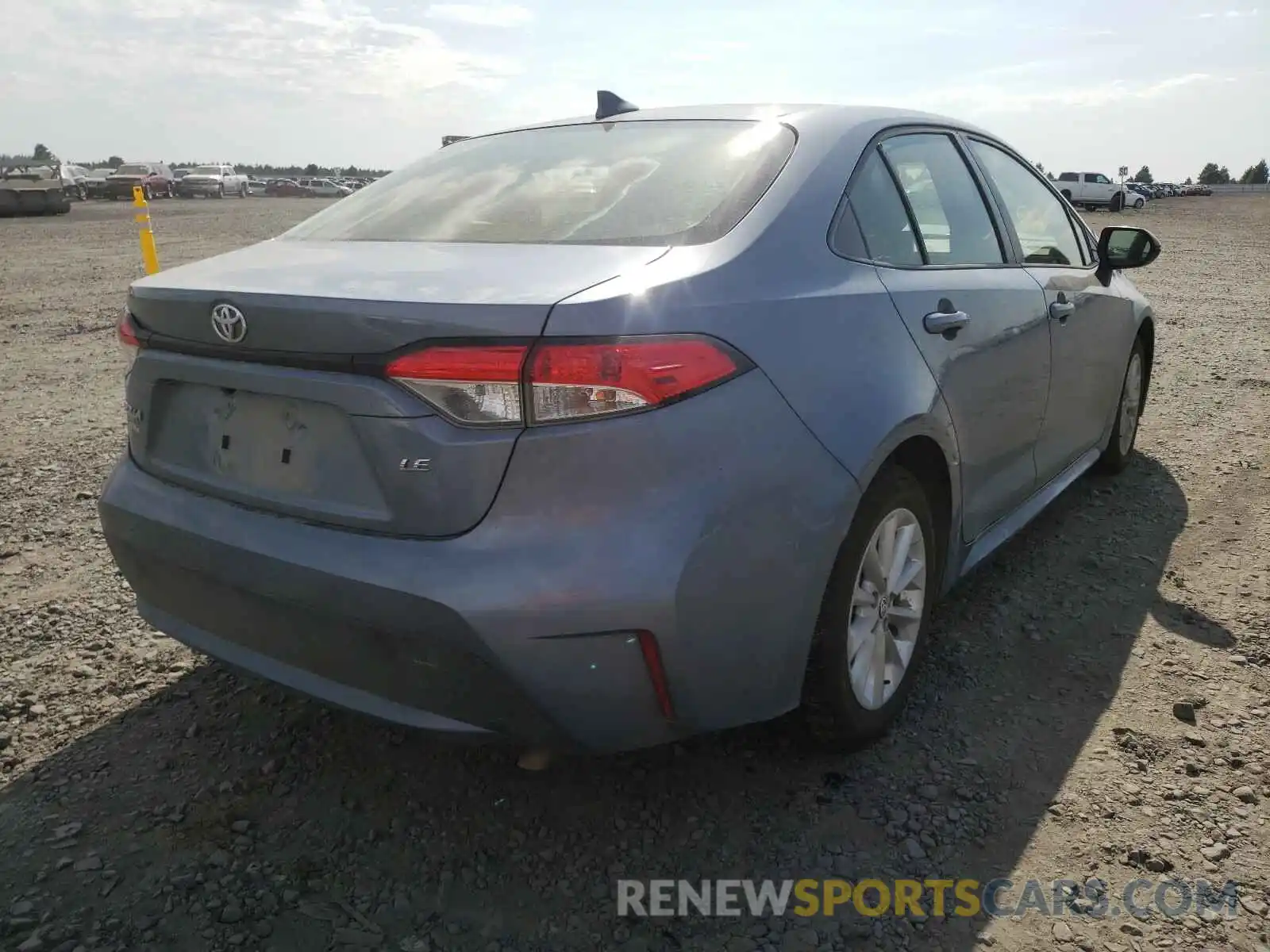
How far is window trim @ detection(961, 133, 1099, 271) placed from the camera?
3416 millimetres

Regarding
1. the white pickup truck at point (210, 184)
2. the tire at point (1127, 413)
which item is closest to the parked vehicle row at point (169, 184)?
the white pickup truck at point (210, 184)

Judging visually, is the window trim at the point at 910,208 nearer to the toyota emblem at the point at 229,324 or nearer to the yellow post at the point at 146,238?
the toyota emblem at the point at 229,324

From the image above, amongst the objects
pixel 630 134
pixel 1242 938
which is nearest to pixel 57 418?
pixel 630 134

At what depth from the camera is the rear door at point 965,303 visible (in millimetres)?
2635

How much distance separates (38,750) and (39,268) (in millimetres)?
14199

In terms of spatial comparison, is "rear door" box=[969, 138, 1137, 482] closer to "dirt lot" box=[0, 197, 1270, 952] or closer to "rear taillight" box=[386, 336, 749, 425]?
"dirt lot" box=[0, 197, 1270, 952]

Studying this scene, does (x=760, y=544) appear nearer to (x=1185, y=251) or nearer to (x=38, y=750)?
(x=38, y=750)

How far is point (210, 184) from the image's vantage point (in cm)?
4781

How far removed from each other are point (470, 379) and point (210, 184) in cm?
5214

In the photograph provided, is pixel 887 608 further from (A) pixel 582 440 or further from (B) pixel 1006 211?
(B) pixel 1006 211

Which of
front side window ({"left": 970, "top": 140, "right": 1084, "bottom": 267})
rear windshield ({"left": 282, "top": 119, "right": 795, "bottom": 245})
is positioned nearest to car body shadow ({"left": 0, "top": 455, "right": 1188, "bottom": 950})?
rear windshield ({"left": 282, "top": 119, "right": 795, "bottom": 245})

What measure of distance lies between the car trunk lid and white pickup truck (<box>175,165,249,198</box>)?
167 feet

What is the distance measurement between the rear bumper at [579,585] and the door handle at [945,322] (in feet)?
2.16

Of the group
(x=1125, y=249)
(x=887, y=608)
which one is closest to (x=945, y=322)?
(x=887, y=608)
